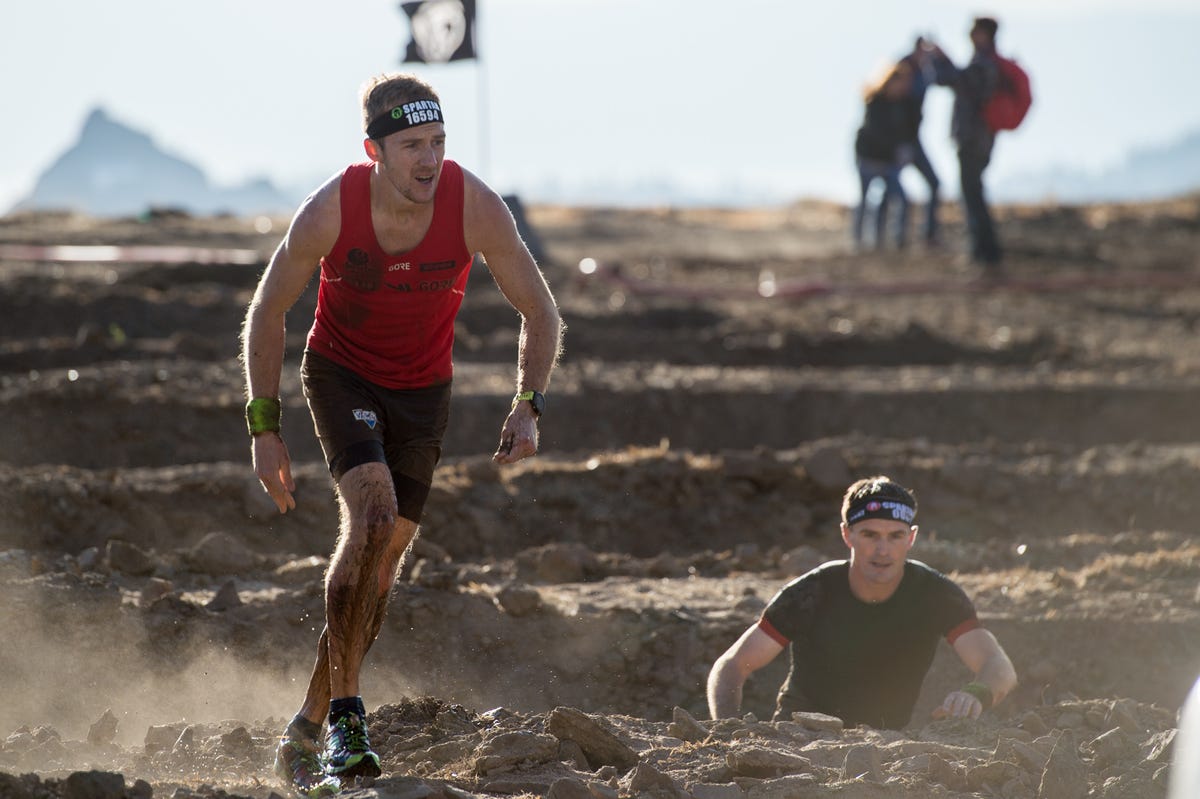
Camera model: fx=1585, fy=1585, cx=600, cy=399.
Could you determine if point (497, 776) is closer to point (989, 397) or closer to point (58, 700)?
point (58, 700)

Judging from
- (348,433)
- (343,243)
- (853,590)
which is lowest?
(853,590)

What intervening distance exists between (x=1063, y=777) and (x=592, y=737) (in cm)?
164

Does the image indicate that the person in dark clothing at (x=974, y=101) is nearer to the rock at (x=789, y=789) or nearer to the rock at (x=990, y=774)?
the rock at (x=990, y=774)

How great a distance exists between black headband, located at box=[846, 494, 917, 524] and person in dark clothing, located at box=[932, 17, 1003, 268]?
1207 centimetres

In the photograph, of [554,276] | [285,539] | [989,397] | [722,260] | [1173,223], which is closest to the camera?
[285,539]

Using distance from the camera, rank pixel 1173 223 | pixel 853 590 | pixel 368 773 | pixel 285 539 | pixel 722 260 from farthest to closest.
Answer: pixel 1173 223 → pixel 722 260 → pixel 285 539 → pixel 853 590 → pixel 368 773

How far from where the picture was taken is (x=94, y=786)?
4.76m

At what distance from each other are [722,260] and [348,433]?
18.7 m

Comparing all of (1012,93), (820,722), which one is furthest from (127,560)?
(1012,93)

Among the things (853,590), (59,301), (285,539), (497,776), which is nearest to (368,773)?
(497,776)

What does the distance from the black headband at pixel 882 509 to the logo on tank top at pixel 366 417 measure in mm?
2340

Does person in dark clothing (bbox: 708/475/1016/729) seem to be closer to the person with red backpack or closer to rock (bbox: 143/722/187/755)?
rock (bbox: 143/722/187/755)

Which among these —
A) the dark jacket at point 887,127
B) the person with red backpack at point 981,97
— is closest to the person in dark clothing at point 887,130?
the dark jacket at point 887,127

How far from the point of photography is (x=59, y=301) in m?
17.2
